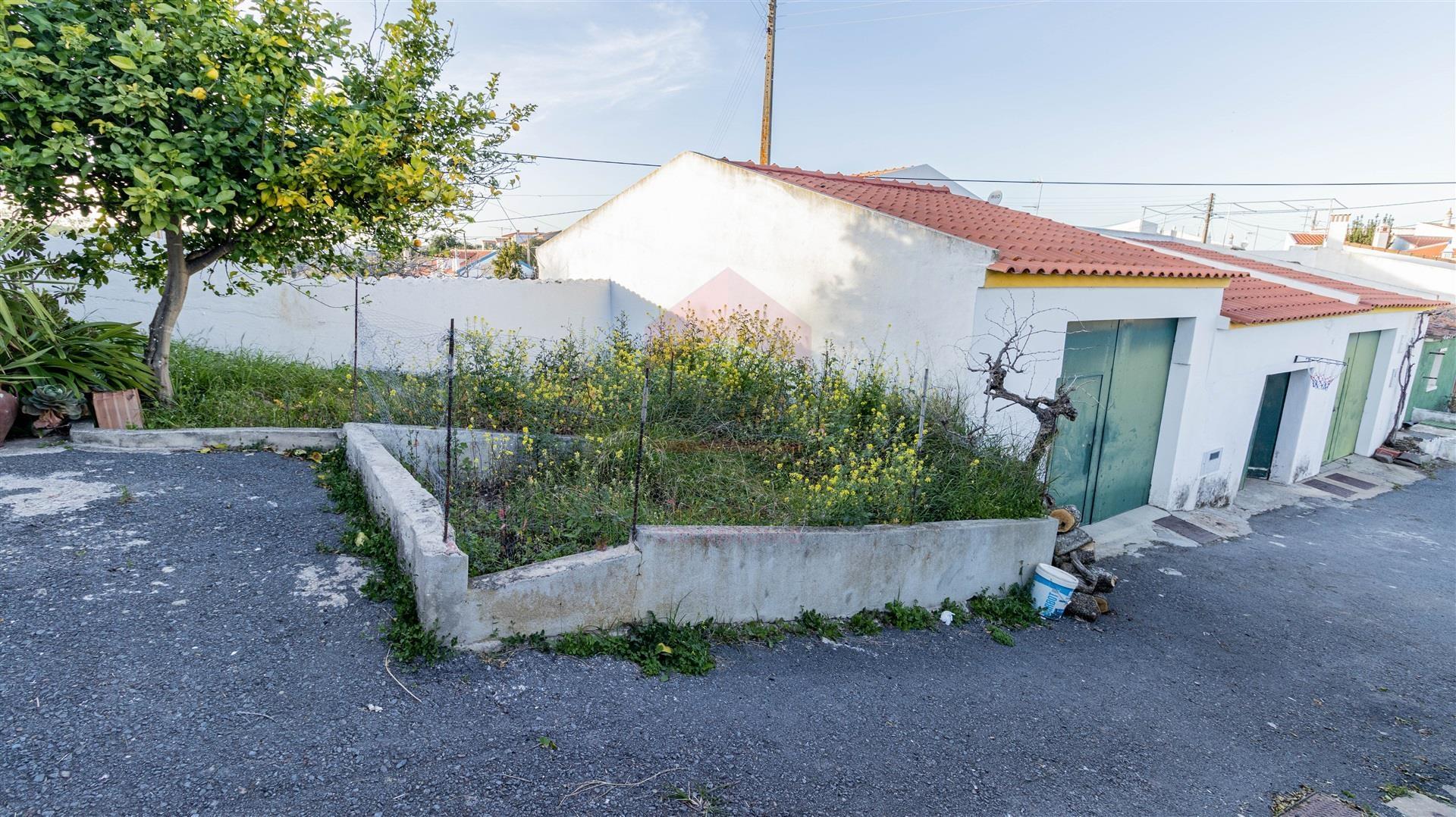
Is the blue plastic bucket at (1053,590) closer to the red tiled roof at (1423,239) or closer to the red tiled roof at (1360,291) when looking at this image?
the red tiled roof at (1360,291)

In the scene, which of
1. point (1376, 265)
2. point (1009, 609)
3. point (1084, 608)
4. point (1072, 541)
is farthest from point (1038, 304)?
point (1376, 265)

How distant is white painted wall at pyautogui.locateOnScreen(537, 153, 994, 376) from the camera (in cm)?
702

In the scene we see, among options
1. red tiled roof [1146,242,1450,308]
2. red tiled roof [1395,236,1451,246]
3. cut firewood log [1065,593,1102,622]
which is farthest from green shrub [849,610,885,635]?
red tiled roof [1395,236,1451,246]

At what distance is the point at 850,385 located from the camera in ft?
24.5

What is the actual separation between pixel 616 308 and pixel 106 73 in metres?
8.17

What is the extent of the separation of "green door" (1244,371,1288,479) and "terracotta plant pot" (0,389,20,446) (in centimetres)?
1529

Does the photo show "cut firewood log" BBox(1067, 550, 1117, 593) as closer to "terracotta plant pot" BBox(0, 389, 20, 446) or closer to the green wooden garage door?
the green wooden garage door

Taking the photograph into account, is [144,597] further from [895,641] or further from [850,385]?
[850,385]

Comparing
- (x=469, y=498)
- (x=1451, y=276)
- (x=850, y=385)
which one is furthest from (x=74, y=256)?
(x=1451, y=276)

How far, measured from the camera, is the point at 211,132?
535cm

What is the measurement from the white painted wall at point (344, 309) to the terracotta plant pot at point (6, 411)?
2382 mm

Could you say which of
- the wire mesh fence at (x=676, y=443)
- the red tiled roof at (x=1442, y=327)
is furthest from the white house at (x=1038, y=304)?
the red tiled roof at (x=1442, y=327)

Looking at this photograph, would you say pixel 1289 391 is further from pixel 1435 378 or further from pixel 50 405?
pixel 50 405

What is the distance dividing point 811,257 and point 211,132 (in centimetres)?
565
